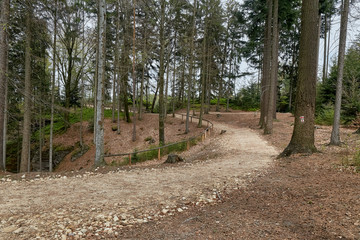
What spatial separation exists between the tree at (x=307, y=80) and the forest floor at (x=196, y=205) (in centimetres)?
97

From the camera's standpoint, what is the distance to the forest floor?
2666 mm

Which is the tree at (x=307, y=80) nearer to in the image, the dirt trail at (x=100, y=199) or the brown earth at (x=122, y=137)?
the dirt trail at (x=100, y=199)

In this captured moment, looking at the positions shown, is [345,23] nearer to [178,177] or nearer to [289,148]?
[289,148]

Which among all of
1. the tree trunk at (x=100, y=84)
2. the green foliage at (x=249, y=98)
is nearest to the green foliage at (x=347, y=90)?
the tree trunk at (x=100, y=84)

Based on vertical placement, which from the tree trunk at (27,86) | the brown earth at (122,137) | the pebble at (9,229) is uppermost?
the tree trunk at (27,86)

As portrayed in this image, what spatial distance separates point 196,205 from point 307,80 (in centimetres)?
581

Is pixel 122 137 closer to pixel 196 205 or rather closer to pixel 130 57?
pixel 130 57

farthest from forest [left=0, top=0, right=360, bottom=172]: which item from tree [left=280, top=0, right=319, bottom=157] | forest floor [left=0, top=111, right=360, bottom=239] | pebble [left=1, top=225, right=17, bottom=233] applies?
pebble [left=1, top=225, right=17, bottom=233]

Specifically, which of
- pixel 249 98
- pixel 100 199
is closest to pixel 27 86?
pixel 100 199

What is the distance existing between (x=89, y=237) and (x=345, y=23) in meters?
11.0

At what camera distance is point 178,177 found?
18.5 feet

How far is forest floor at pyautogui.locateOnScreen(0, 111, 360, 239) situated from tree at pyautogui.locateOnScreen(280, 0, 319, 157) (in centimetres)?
97

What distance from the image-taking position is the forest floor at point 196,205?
267cm

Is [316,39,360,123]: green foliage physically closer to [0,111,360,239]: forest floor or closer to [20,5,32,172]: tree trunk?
[0,111,360,239]: forest floor
